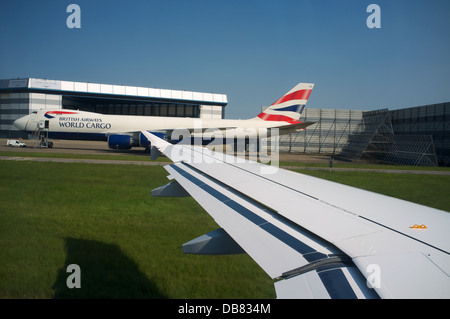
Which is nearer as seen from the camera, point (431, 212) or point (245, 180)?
point (431, 212)

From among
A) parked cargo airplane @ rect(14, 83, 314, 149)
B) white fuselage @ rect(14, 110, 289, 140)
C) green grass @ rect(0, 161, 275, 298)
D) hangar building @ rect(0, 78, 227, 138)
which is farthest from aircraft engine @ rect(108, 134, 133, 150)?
hangar building @ rect(0, 78, 227, 138)

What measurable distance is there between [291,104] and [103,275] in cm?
2872

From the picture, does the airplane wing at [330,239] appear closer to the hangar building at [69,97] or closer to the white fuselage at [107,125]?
the white fuselage at [107,125]

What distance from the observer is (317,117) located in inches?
1738

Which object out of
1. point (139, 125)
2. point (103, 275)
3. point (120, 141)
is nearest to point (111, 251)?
point (103, 275)

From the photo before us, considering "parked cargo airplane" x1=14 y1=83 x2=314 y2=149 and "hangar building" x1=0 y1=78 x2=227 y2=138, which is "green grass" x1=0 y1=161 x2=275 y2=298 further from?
"hangar building" x1=0 y1=78 x2=227 y2=138

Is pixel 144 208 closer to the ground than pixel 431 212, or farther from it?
closer to the ground

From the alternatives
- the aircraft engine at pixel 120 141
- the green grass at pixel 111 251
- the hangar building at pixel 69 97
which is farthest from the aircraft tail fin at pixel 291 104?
the hangar building at pixel 69 97

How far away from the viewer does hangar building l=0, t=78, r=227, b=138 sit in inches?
1836

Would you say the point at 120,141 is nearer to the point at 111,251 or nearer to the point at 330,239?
the point at 111,251

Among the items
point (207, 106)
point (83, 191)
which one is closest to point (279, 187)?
point (83, 191)
